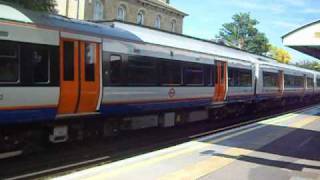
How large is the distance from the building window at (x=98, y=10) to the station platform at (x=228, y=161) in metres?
40.9

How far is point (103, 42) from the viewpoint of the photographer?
43.3 feet

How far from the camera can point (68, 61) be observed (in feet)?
38.8

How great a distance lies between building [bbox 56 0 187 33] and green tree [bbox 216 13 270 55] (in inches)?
2394

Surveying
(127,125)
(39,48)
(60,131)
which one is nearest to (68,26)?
(39,48)

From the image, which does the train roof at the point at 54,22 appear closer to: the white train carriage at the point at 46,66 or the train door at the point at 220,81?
the white train carriage at the point at 46,66

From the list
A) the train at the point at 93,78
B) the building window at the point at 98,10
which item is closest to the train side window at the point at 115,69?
the train at the point at 93,78

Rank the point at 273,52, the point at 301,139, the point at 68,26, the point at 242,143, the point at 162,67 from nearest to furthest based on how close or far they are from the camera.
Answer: the point at 68,26, the point at 242,143, the point at 301,139, the point at 162,67, the point at 273,52

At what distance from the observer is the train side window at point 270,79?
28842 millimetres

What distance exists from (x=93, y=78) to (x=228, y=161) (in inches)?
160

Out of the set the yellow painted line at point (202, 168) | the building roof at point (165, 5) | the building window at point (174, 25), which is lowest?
the yellow painted line at point (202, 168)

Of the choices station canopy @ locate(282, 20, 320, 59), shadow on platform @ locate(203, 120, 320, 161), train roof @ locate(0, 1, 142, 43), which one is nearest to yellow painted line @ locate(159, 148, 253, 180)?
shadow on platform @ locate(203, 120, 320, 161)

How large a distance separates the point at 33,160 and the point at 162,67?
6054mm

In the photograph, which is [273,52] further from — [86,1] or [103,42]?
[103,42]

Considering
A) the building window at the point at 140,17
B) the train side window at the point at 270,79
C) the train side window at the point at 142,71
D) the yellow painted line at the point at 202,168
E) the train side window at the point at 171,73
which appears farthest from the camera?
the building window at the point at 140,17
